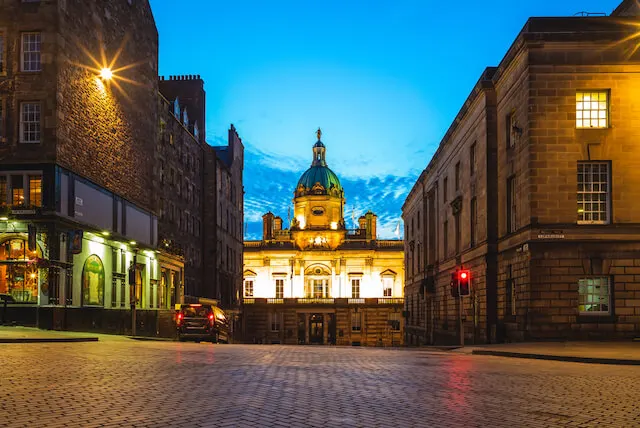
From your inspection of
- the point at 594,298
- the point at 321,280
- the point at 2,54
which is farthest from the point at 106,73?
the point at 321,280

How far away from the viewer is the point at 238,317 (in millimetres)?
85500

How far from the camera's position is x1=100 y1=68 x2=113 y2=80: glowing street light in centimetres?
3966

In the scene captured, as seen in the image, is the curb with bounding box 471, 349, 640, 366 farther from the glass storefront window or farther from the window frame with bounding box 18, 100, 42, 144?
the window frame with bounding box 18, 100, 42, 144

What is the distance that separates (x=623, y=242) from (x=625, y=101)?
5.72 meters

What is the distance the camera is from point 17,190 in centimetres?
3322

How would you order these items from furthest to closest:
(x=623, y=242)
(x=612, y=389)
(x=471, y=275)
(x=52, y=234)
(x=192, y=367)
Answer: (x=471, y=275)
(x=52, y=234)
(x=623, y=242)
(x=192, y=367)
(x=612, y=389)

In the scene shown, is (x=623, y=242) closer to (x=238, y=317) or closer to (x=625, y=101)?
(x=625, y=101)

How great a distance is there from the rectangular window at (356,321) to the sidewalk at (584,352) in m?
75.6

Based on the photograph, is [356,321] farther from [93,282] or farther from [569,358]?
[569,358]

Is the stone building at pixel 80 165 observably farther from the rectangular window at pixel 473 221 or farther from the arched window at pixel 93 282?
the rectangular window at pixel 473 221

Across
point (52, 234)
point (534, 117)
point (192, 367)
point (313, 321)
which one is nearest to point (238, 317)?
point (313, 321)

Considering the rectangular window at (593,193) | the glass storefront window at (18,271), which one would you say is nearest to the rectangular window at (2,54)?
the glass storefront window at (18,271)

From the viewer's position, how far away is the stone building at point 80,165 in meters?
32.6

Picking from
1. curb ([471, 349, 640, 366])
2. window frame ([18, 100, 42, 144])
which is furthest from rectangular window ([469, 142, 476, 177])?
window frame ([18, 100, 42, 144])
